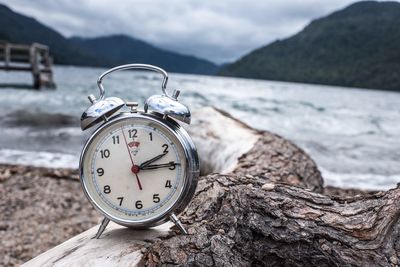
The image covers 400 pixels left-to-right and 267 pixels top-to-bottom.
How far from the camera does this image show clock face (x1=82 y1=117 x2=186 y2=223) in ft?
5.77

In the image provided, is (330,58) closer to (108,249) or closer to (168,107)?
(168,107)

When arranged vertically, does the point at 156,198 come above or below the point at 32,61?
above

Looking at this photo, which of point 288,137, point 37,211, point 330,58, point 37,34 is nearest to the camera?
point 37,211

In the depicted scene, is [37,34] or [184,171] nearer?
[184,171]

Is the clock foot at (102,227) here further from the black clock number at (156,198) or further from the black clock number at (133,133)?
the black clock number at (133,133)

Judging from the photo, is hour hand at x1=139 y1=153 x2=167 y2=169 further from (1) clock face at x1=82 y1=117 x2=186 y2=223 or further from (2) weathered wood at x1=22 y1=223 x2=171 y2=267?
(2) weathered wood at x1=22 y1=223 x2=171 y2=267

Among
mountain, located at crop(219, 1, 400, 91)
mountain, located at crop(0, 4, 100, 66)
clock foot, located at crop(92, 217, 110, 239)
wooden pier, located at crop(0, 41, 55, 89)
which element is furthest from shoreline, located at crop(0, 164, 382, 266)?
mountain, located at crop(0, 4, 100, 66)

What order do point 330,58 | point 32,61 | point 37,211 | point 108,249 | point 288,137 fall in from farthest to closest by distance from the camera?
point 330,58
point 32,61
point 288,137
point 37,211
point 108,249

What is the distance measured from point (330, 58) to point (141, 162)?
98.2 metres

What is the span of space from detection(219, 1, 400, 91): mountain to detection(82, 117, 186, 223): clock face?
7690 cm

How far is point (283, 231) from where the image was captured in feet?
5.61

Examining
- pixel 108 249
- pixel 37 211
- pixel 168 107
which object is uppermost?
pixel 168 107

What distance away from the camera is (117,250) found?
1.65 m

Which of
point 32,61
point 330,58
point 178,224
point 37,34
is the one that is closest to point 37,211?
point 178,224
